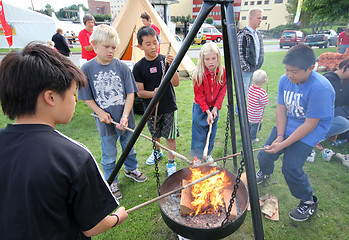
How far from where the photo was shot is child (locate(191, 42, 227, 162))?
2.72 metres

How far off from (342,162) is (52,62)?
4.26 meters

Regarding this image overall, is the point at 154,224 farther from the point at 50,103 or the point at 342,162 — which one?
the point at 342,162

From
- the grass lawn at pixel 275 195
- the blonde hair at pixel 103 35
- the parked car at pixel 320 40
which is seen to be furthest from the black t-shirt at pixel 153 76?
the parked car at pixel 320 40

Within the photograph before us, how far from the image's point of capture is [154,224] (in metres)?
2.44

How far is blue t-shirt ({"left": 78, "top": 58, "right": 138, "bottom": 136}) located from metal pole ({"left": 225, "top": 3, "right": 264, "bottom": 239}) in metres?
1.54

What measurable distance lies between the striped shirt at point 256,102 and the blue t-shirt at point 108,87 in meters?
2.18

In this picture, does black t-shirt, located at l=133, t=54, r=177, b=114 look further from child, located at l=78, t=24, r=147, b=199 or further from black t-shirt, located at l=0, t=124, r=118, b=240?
black t-shirt, located at l=0, t=124, r=118, b=240

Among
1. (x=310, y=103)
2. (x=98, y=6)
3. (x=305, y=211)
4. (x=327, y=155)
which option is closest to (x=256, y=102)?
(x=327, y=155)

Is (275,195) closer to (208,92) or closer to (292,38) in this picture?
(208,92)

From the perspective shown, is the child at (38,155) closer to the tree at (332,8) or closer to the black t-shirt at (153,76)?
the black t-shirt at (153,76)

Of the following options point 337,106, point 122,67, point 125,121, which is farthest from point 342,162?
point 122,67

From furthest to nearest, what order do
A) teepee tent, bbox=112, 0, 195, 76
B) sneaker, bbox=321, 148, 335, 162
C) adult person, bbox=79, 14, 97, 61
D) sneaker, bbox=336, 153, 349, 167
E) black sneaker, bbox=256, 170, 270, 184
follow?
teepee tent, bbox=112, 0, 195, 76
adult person, bbox=79, 14, 97, 61
sneaker, bbox=321, 148, 335, 162
sneaker, bbox=336, 153, 349, 167
black sneaker, bbox=256, 170, 270, 184

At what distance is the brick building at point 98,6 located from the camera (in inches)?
2879

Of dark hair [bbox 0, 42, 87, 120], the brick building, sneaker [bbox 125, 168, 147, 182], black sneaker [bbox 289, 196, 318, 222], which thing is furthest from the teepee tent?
the brick building
